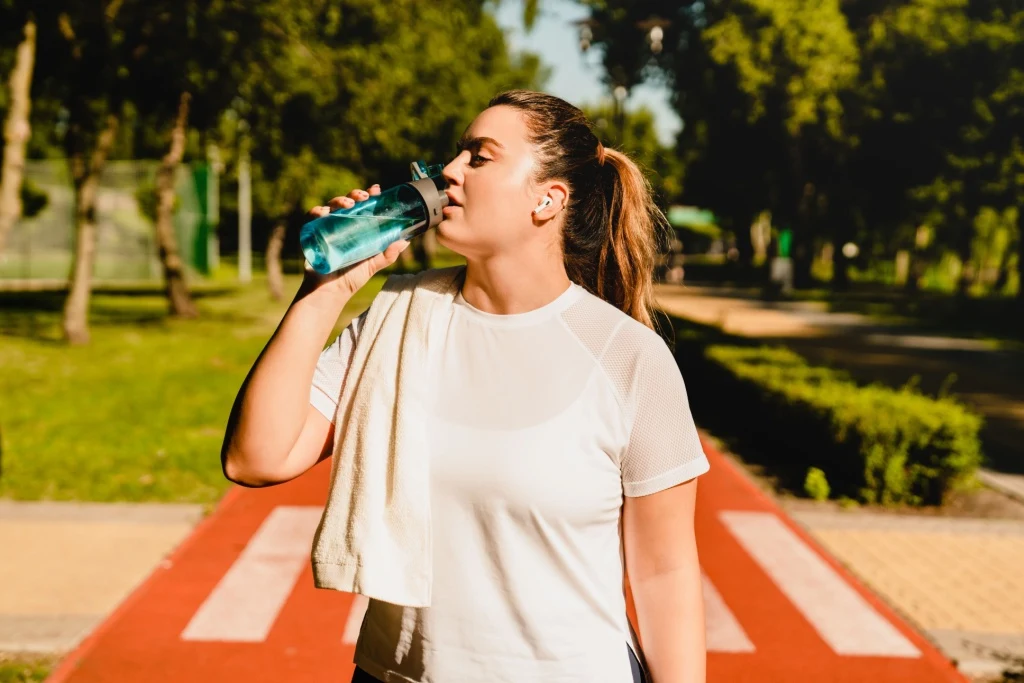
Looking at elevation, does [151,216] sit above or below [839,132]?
below

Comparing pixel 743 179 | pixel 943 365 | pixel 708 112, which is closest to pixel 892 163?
pixel 708 112

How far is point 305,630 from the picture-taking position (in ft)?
17.2

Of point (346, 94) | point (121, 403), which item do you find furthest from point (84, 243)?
point (121, 403)

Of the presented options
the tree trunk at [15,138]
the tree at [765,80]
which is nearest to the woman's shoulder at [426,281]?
the tree trunk at [15,138]

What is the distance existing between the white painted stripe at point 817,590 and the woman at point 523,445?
370 cm

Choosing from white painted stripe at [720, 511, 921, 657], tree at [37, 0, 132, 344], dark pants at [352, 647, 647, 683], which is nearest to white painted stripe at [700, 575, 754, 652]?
white painted stripe at [720, 511, 921, 657]

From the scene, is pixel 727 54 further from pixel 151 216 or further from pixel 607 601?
pixel 607 601

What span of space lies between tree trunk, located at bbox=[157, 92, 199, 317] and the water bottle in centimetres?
1866

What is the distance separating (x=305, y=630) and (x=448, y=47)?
759 inches

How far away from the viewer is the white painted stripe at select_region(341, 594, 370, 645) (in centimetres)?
516

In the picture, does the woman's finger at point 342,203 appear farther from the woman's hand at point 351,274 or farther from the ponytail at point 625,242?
the ponytail at point 625,242

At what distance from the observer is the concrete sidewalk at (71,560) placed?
523 cm

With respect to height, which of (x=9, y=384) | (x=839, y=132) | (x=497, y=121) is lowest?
(x=9, y=384)

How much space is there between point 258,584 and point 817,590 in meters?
3.27
